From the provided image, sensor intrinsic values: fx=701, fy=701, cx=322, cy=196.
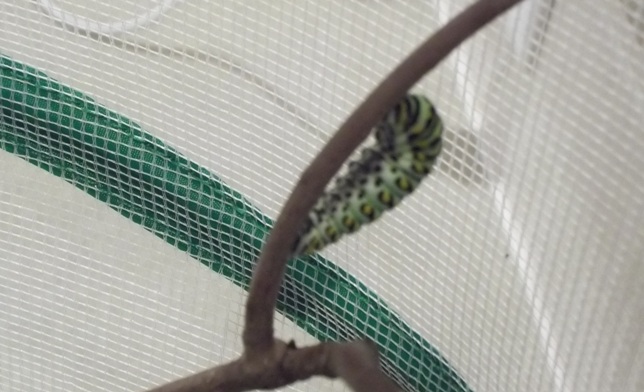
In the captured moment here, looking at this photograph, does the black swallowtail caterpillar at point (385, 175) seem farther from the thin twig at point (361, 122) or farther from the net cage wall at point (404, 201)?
the net cage wall at point (404, 201)

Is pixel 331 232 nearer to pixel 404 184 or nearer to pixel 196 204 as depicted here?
pixel 404 184

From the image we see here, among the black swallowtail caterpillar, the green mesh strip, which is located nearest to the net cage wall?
the green mesh strip

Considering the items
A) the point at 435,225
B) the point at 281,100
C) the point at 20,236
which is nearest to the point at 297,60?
the point at 281,100

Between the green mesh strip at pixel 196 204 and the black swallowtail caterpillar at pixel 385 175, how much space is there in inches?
8.0

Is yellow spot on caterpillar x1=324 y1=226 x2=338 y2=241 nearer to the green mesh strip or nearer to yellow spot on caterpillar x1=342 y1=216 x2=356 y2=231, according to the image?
yellow spot on caterpillar x1=342 y1=216 x2=356 y2=231

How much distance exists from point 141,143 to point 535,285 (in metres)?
0.27

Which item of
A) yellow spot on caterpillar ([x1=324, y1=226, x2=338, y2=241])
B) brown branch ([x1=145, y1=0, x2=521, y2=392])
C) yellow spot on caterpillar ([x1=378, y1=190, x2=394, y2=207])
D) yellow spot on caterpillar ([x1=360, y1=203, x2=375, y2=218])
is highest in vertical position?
yellow spot on caterpillar ([x1=378, y1=190, x2=394, y2=207])

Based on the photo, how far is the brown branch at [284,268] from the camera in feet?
0.65

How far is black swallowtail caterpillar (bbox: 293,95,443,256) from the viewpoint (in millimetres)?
251

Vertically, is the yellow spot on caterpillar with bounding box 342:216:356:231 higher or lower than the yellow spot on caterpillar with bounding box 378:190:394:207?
lower

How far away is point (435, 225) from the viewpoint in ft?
1.51

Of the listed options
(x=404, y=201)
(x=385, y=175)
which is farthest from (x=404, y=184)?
(x=404, y=201)

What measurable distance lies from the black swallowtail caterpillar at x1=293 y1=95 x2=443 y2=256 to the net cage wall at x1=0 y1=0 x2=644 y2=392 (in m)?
0.14

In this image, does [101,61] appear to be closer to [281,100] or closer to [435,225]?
[281,100]
